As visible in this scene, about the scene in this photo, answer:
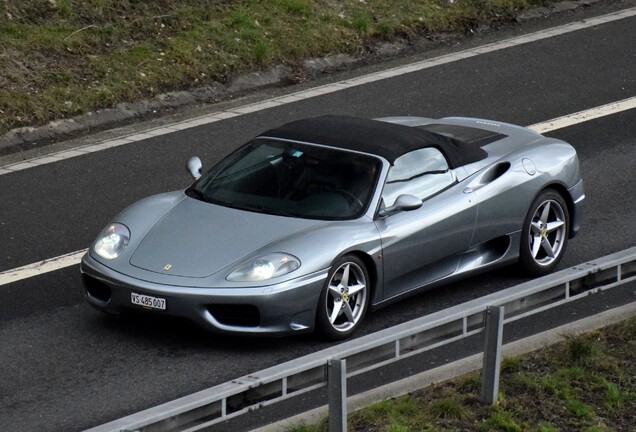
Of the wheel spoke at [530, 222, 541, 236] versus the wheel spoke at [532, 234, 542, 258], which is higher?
the wheel spoke at [530, 222, 541, 236]

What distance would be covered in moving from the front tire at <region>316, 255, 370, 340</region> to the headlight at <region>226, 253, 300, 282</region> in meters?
0.28

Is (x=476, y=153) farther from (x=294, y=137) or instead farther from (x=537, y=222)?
(x=294, y=137)

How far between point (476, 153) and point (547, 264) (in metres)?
0.99

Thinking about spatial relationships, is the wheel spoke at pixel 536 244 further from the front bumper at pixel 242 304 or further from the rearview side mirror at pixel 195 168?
the rearview side mirror at pixel 195 168

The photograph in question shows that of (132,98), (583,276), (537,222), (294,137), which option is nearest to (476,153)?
(537,222)

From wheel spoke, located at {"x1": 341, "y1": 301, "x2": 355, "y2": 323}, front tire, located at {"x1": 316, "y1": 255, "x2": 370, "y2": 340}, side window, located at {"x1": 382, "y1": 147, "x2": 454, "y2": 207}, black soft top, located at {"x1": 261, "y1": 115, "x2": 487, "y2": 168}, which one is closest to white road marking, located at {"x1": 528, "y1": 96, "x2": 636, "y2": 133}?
black soft top, located at {"x1": 261, "y1": 115, "x2": 487, "y2": 168}

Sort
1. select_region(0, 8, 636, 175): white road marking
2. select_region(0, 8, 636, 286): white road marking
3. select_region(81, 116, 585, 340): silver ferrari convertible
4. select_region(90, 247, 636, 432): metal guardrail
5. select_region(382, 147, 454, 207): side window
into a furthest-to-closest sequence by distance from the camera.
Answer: select_region(0, 8, 636, 175): white road marking
select_region(0, 8, 636, 286): white road marking
select_region(382, 147, 454, 207): side window
select_region(81, 116, 585, 340): silver ferrari convertible
select_region(90, 247, 636, 432): metal guardrail

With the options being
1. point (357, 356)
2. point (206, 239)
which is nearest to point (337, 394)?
point (357, 356)

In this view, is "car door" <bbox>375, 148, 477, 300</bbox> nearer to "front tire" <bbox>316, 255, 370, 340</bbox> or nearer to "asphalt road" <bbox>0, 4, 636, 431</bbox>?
"front tire" <bbox>316, 255, 370, 340</bbox>

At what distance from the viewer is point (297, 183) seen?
980 cm

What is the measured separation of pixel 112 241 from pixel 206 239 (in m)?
0.70

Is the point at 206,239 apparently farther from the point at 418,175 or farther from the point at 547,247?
the point at 547,247

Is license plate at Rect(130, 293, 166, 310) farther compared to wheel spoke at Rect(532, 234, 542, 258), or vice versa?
wheel spoke at Rect(532, 234, 542, 258)

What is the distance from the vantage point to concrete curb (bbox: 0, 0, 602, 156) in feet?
47.5
